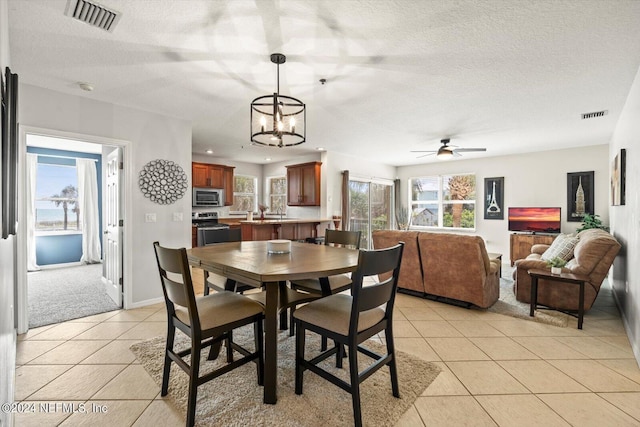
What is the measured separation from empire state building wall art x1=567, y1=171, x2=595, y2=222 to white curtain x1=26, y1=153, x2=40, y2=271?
10.4 m

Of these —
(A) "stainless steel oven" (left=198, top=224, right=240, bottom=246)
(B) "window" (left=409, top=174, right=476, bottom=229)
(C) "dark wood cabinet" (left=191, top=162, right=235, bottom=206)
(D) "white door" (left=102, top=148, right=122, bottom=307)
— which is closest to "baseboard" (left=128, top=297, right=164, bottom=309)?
(D) "white door" (left=102, top=148, right=122, bottom=307)

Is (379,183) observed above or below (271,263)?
above

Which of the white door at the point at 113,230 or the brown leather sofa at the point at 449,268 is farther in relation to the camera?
the white door at the point at 113,230

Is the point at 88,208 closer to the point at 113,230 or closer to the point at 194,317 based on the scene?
the point at 113,230

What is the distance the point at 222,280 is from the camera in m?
2.71

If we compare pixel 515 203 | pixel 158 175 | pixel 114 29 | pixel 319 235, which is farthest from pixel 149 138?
pixel 515 203

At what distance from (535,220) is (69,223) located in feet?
32.2

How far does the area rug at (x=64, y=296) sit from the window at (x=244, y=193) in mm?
3245

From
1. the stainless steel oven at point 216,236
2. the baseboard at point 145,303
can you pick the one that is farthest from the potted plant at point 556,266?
the baseboard at point 145,303

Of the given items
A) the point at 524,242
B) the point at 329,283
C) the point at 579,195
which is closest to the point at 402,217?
the point at 524,242

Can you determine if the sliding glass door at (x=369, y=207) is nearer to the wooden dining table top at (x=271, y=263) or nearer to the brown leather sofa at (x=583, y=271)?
the brown leather sofa at (x=583, y=271)

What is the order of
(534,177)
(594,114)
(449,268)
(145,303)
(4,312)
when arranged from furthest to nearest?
(534,177), (594,114), (145,303), (449,268), (4,312)

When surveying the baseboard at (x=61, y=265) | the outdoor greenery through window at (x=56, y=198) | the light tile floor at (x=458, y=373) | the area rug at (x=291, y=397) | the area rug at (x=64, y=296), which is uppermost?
the outdoor greenery through window at (x=56, y=198)

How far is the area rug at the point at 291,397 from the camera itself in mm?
1673
